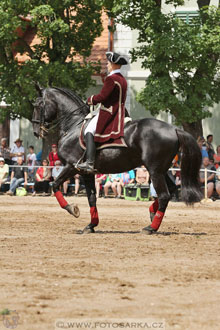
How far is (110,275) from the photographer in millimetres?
7051

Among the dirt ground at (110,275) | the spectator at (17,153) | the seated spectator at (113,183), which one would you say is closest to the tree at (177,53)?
the seated spectator at (113,183)

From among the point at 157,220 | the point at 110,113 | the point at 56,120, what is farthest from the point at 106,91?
the point at 157,220

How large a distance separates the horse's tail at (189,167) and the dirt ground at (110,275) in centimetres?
61

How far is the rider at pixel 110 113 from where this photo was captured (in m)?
11.2

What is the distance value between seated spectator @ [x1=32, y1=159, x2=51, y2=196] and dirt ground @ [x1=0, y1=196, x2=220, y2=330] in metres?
11.2

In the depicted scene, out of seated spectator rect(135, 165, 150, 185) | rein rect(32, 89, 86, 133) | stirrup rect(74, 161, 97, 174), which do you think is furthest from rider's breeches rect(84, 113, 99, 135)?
seated spectator rect(135, 165, 150, 185)

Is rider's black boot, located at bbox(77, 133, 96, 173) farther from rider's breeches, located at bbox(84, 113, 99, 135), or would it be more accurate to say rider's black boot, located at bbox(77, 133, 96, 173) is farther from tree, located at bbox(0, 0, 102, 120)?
tree, located at bbox(0, 0, 102, 120)

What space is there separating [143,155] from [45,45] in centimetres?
1642

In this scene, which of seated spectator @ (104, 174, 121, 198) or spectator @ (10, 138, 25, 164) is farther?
spectator @ (10, 138, 25, 164)

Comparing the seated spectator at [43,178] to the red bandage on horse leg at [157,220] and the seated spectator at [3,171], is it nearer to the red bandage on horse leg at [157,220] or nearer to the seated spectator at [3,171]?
the seated spectator at [3,171]

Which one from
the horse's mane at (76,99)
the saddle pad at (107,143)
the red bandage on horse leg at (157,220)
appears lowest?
the red bandage on horse leg at (157,220)

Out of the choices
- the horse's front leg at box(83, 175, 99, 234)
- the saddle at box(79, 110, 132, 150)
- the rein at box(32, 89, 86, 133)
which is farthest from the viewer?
the rein at box(32, 89, 86, 133)

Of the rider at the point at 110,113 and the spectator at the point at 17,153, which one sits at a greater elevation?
the rider at the point at 110,113

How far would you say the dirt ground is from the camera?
5.36m
